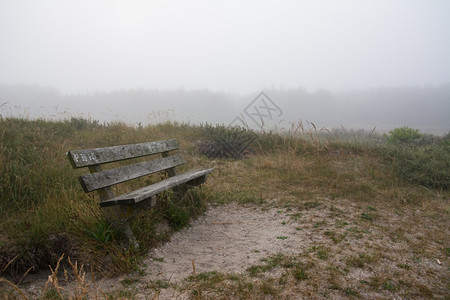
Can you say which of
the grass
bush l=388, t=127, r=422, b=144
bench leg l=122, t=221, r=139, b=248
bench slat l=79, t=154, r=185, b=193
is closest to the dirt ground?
the grass

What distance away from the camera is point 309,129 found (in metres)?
7.62

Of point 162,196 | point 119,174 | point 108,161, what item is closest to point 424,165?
point 162,196

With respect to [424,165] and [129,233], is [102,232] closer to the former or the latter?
[129,233]

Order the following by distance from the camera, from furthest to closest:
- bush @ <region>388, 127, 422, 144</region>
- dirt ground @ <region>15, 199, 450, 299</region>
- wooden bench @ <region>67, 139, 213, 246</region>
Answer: bush @ <region>388, 127, 422, 144</region> → wooden bench @ <region>67, 139, 213, 246</region> → dirt ground @ <region>15, 199, 450, 299</region>

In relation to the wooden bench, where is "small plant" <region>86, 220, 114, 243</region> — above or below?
below

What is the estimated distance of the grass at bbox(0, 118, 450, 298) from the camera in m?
2.65

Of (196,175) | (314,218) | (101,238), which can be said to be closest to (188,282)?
(101,238)

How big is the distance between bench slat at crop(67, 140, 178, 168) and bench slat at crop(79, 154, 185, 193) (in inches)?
4.8

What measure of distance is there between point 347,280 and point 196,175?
226 centimetres

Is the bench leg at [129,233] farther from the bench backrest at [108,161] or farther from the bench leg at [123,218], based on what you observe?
the bench backrest at [108,161]

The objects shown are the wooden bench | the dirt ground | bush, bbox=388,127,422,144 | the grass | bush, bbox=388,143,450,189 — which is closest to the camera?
the dirt ground

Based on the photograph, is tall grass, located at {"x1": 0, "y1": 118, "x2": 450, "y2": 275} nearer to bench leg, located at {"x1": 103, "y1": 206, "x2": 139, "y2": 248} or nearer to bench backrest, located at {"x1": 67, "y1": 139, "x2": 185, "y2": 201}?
bench leg, located at {"x1": 103, "y1": 206, "x2": 139, "y2": 248}

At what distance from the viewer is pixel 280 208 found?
481 centimetres

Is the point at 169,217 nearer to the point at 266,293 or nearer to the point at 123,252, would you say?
the point at 123,252
